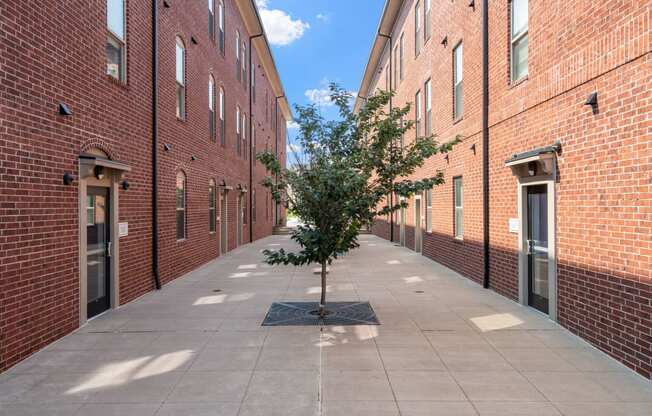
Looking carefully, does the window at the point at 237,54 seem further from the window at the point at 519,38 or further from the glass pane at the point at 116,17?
the window at the point at 519,38

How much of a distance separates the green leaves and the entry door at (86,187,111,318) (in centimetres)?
270

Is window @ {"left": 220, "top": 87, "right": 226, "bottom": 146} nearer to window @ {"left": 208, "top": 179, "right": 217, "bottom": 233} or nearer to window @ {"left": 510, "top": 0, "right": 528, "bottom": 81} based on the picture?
window @ {"left": 208, "top": 179, "right": 217, "bottom": 233}

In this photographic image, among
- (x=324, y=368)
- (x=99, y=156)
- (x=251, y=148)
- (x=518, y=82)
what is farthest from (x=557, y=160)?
(x=251, y=148)

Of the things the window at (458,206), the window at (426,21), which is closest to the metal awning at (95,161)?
the window at (458,206)

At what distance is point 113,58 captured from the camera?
739cm

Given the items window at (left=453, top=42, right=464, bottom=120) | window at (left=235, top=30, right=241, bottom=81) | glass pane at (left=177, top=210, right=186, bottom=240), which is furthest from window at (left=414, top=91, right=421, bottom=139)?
glass pane at (left=177, top=210, right=186, bottom=240)

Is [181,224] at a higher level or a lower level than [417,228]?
higher

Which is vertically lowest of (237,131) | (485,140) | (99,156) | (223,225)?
(223,225)

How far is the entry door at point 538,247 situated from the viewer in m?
6.68

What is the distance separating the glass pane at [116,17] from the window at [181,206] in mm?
3796

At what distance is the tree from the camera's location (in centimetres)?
627

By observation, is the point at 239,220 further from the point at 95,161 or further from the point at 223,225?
the point at 95,161

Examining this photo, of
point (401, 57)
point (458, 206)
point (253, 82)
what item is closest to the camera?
point (458, 206)

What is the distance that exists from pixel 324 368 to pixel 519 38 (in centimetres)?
664
